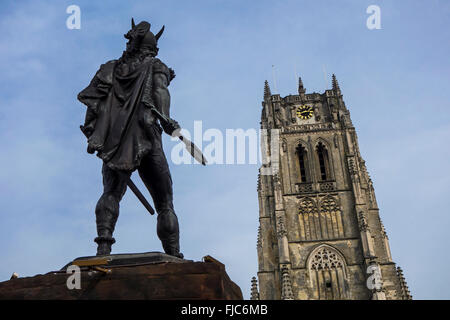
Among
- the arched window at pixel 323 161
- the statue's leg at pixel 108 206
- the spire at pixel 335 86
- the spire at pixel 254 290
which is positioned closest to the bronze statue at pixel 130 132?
the statue's leg at pixel 108 206

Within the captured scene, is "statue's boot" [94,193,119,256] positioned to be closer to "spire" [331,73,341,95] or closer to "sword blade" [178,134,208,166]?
"sword blade" [178,134,208,166]

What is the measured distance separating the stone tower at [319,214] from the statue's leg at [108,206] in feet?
95.5

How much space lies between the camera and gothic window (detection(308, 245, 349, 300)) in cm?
3462

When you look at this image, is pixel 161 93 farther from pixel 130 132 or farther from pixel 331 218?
pixel 331 218

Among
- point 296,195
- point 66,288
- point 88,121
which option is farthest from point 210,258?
point 296,195

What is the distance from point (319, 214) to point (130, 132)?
33.9 meters

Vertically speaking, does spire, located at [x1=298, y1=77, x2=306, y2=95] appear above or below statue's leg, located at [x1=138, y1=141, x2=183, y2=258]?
above

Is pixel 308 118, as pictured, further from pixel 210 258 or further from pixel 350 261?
pixel 210 258

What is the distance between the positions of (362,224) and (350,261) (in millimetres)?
2719

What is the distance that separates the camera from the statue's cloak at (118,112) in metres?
4.60

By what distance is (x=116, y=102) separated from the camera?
16.1 feet

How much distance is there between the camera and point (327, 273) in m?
35.2

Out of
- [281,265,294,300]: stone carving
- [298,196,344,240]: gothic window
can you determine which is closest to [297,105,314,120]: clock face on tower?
[298,196,344,240]: gothic window

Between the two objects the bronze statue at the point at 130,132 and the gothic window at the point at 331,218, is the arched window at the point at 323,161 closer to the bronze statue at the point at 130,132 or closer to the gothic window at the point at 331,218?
the gothic window at the point at 331,218
